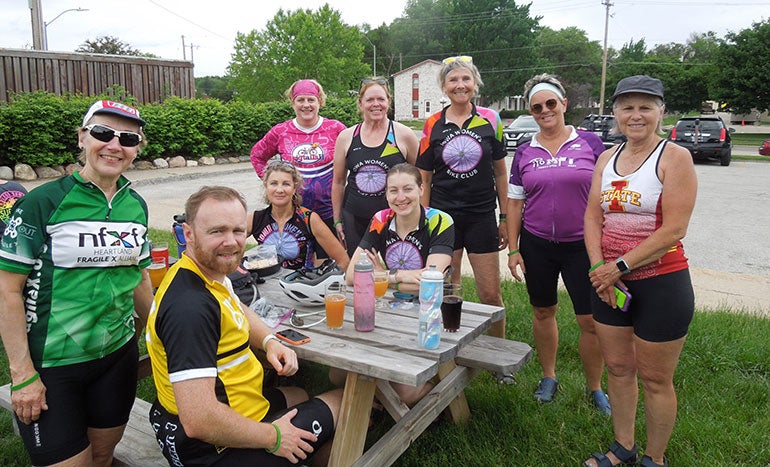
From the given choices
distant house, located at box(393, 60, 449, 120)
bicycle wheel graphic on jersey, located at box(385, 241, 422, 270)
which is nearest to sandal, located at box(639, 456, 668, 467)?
bicycle wheel graphic on jersey, located at box(385, 241, 422, 270)

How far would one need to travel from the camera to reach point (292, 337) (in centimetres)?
257

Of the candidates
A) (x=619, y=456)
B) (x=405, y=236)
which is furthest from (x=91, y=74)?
(x=619, y=456)

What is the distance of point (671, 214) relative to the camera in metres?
2.50

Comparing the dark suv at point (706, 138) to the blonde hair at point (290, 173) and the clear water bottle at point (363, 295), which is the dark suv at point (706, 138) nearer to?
the blonde hair at point (290, 173)

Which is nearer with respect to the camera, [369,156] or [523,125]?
[369,156]

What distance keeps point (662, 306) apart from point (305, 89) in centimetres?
339

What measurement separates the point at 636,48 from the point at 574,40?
25.2 ft

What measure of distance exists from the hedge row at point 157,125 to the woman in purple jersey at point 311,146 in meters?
4.92

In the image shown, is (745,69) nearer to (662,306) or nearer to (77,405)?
(662,306)

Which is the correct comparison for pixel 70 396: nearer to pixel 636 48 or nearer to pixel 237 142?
pixel 237 142

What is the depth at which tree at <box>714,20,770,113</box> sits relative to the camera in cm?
2941

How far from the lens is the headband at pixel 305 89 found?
4.77m

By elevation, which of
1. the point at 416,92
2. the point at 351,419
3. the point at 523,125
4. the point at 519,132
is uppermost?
the point at 416,92

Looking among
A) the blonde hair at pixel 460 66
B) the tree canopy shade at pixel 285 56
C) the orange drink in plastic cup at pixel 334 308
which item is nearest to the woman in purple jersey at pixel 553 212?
the blonde hair at pixel 460 66
